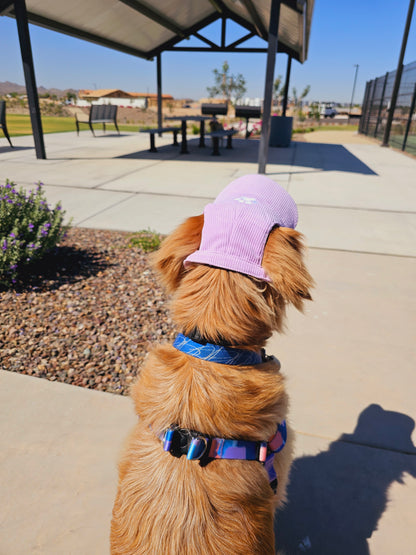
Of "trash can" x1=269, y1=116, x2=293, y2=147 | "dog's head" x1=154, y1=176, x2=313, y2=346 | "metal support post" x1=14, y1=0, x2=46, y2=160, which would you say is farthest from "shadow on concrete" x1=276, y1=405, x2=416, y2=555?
"trash can" x1=269, y1=116, x2=293, y2=147

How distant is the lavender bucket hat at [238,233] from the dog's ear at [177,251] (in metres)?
0.03

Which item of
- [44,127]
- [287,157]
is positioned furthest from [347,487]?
[44,127]

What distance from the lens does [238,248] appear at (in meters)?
1.00

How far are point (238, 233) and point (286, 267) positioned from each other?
0.53ft

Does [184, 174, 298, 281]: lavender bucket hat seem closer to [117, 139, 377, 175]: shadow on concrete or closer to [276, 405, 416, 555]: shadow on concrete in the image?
[276, 405, 416, 555]: shadow on concrete

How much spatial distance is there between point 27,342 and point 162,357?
2163 millimetres

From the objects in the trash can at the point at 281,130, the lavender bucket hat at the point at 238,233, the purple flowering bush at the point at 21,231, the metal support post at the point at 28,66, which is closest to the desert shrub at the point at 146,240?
the purple flowering bush at the point at 21,231

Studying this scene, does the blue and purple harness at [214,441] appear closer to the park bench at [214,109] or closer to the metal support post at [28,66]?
the metal support post at [28,66]

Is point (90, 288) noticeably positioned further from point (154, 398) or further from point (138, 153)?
point (138, 153)

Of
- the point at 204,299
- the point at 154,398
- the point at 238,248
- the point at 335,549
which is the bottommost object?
the point at 335,549

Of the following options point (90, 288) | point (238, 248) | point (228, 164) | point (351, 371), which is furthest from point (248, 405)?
point (228, 164)

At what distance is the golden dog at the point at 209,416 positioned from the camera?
3.20 ft

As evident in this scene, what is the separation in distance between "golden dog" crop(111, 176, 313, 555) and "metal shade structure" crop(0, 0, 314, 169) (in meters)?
9.43

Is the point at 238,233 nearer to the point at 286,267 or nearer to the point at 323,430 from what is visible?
the point at 286,267
